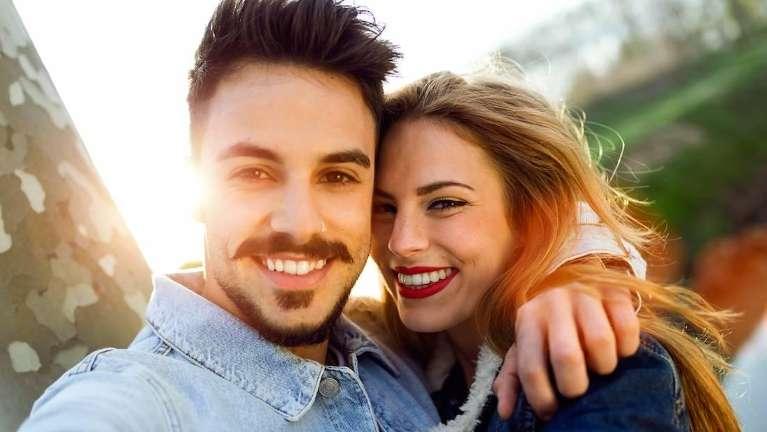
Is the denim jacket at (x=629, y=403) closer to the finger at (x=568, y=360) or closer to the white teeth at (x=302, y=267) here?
the finger at (x=568, y=360)

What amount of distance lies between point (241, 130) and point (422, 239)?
0.64 meters

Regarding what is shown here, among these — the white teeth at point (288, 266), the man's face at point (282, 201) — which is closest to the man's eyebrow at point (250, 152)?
the man's face at point (282, 201)

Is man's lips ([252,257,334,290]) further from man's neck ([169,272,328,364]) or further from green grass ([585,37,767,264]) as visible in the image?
green grass ([585,37,767,264])

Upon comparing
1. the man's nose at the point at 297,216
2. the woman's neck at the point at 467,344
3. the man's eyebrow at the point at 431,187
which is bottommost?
the woman's neck at the point at 467,344

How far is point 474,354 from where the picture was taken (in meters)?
2.57

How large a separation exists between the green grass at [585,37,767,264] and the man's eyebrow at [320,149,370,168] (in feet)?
21.2

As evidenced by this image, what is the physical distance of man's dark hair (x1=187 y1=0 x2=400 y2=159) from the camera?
2145 millimetres

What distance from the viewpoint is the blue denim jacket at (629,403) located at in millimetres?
1548

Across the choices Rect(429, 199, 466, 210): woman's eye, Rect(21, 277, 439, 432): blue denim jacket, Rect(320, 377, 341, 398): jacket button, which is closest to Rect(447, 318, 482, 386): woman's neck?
Rect(21, 277, 439, 432): blue denim jacket

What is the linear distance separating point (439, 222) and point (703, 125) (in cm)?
1029

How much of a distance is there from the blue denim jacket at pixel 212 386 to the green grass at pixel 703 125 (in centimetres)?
653

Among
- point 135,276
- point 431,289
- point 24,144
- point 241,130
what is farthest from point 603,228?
point 24,144

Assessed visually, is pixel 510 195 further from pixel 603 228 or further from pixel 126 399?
pixel 126 399

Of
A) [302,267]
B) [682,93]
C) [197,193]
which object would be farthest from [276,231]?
[682,93]
